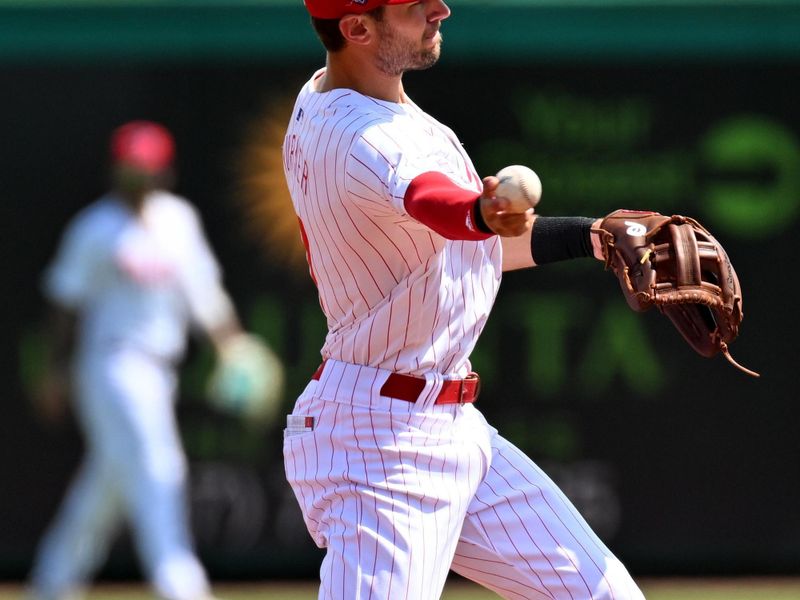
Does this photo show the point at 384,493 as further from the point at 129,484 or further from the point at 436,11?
the point at 129,484

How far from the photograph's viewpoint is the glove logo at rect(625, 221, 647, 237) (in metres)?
3.23

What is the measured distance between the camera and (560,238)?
3.54 meters

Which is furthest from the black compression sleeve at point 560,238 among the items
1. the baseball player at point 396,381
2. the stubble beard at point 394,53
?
the stubble beard at point 394,53

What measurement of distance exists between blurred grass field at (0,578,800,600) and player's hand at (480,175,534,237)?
4.07 metres

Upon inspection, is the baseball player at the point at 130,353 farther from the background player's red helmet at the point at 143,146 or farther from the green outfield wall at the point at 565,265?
the green outfield wall at the point at 565,265

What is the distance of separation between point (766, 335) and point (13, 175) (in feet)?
11.4

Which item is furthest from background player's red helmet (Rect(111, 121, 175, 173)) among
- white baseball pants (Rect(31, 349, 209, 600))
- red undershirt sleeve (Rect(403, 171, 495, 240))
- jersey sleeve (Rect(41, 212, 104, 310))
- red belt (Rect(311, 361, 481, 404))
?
red undershirt sleeve (Rect(403, 171, 495, 240))

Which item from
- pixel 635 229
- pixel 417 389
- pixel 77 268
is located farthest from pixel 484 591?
pixel 635 229

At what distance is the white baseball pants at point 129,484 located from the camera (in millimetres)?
6609

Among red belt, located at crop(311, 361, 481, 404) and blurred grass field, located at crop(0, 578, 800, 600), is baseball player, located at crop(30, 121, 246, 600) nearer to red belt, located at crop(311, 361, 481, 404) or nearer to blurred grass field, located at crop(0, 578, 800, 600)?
blurred grass field, located at crop(0, 578, 800, 600)

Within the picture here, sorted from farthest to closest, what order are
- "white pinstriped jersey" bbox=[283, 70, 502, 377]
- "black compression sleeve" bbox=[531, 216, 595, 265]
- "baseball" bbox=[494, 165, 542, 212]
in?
1. "black compression sleeve" bbox=[531, 216, 595, 265]
2. "white pinstriped jersey" bbox=[283, 70, 502, 377]
3. "baseball" bbox=[494, 165, 542, 212]

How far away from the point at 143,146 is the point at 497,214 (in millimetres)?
4440

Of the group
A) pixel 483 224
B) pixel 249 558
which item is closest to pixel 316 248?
pixel 483 224

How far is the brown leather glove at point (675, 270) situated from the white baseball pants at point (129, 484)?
3633 mm
